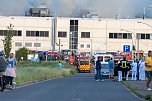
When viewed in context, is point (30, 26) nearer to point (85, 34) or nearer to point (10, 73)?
point (85, 34)

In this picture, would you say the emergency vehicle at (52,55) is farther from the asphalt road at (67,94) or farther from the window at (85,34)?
the asphalt road at (67,94)

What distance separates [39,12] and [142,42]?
38.8 metres

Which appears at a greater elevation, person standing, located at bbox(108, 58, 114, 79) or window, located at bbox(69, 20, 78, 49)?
window, located at bbox(69, 20, 78, 49)

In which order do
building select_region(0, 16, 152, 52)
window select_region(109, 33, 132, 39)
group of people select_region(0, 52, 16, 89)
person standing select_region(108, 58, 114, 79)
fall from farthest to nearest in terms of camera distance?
window select_region(109, 33, 132, 39) < building select_region(0, 16, 152, 52) < person standing select_region(108, 58, 114, 79) < group of people select_region(0, 52, 16, 89)

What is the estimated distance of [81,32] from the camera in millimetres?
132500

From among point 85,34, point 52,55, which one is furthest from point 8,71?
point 85,34

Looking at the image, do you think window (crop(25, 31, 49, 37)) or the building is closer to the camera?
the building

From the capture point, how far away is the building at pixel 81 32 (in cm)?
12875

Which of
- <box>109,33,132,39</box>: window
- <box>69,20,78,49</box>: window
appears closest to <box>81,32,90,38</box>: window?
<box>69,20,78,49</box>: window

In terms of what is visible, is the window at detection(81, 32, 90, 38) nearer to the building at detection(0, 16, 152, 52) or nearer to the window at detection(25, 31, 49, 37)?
the building at detection(0, 16, 152, 52)

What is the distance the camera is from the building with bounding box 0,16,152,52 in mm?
128750

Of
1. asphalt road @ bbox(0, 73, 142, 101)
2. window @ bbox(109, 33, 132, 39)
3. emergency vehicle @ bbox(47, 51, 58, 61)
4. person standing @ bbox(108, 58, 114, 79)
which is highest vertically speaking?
window @ bbox(109, 33, 132, 39)

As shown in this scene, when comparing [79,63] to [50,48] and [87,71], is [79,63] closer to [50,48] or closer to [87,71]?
[87,71]

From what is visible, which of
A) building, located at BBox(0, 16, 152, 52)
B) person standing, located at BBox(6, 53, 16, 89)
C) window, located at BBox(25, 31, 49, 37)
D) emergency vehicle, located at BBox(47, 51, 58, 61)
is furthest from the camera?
window, located at BBox(25, 31, 49, 37)
